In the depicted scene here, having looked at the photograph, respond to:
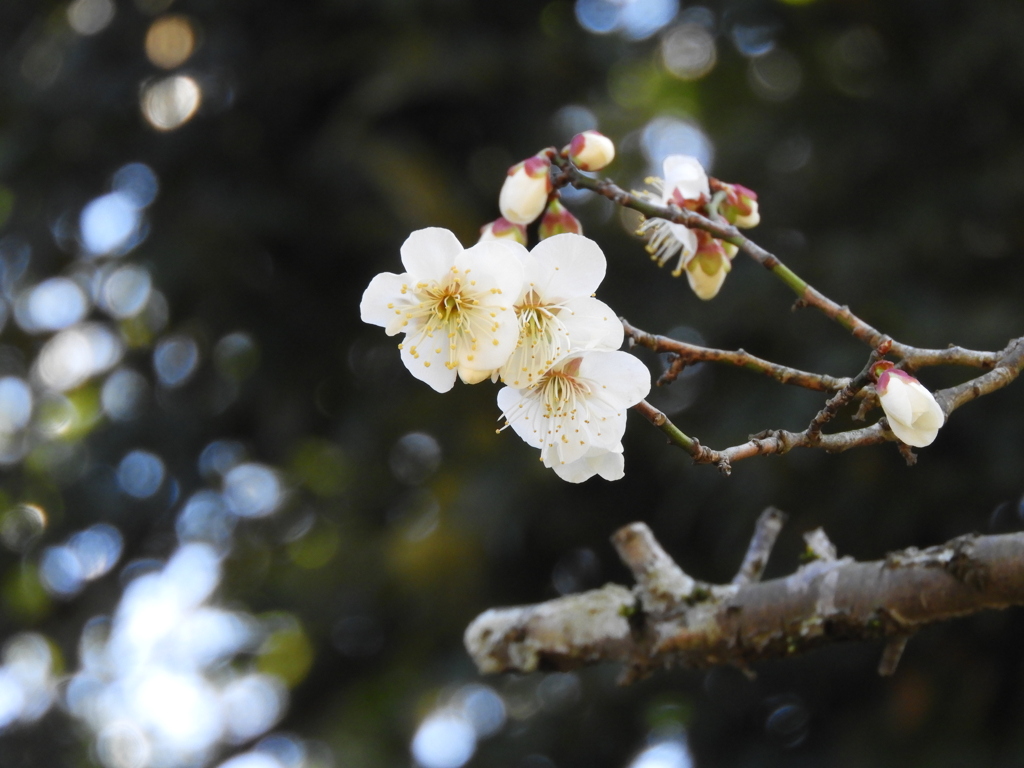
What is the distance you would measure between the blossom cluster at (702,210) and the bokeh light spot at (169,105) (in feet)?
7.65

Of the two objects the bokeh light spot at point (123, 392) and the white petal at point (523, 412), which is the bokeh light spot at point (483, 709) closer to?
the bokeh light spot at point (123, 392)

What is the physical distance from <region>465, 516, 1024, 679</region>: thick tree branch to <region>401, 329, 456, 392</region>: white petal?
0.45m

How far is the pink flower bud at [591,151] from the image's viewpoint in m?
0.86

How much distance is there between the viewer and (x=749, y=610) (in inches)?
38.7

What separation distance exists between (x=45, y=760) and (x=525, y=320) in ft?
10.3

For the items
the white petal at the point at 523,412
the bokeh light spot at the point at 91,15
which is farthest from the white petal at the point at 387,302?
the bokeh light spot at the point at 91,15

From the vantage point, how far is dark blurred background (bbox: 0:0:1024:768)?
2.13 m

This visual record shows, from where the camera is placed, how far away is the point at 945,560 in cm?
84

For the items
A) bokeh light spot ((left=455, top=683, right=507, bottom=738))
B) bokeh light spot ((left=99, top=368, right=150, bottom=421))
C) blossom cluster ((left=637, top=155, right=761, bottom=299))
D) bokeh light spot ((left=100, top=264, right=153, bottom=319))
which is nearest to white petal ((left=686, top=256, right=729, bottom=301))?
blossom cluster ((left=637, top=155, right=761, bottom=299))

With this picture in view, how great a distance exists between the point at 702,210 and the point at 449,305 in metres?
0.33

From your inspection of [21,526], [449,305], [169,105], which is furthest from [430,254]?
[21,526]

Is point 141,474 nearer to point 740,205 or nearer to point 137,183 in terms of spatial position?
point 137,183

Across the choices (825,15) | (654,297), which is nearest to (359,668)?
(654,297)

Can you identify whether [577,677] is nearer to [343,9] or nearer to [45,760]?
[45,760]
